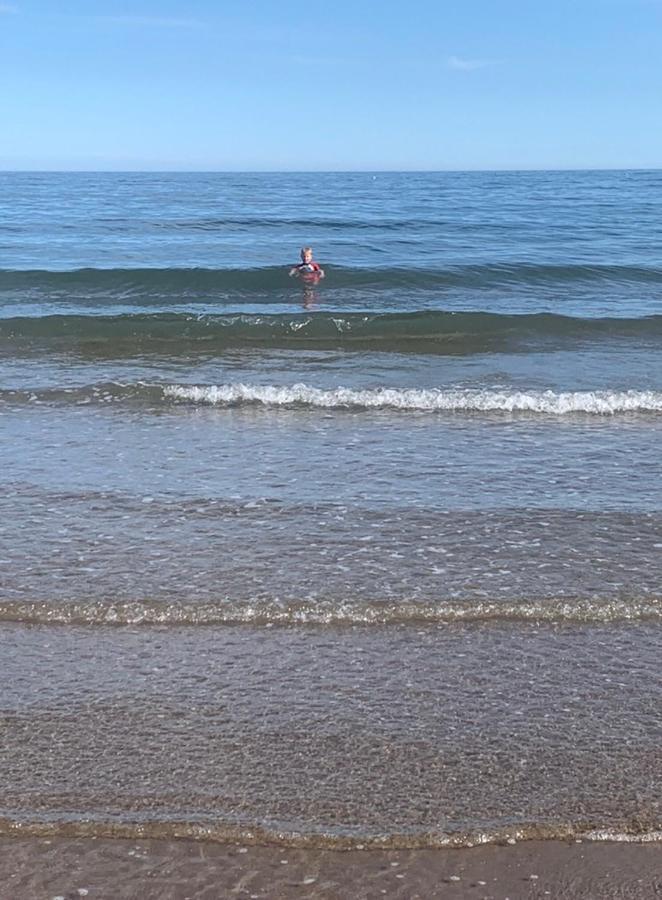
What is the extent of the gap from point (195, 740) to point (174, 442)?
5.26 meters

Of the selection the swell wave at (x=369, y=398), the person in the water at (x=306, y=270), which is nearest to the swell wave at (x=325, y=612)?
the swell wave at (x=369, y=398)

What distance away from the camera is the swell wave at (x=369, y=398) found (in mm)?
10734

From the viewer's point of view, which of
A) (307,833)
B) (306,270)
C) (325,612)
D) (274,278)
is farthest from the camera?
(274,278)

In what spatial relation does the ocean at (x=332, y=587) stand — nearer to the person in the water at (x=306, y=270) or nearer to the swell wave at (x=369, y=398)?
the swell wave at (x=369, y=398)

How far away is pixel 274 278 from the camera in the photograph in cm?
2183

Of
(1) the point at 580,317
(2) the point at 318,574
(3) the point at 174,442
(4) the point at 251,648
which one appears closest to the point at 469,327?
(1) the point at 580,317

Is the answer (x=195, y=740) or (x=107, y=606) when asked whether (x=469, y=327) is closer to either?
(x=107, y=606)

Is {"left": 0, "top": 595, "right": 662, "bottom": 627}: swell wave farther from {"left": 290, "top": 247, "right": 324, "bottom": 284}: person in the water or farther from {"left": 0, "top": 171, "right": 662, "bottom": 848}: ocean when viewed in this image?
{"left": 290, "top": 247, "right": 324, "bottom": 284}: person in the water

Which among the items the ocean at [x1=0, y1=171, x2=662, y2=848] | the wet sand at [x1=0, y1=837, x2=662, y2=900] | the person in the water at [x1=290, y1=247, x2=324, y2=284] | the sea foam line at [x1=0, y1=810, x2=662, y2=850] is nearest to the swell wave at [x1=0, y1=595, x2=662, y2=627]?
the ocean at [x1=0, y1=171, x2=662, y2=848]

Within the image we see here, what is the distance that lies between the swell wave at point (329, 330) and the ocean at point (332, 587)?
15 cm

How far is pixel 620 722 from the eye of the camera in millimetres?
4582

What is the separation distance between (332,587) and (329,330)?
409 inches

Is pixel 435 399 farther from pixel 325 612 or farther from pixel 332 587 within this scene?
pixel 325 612

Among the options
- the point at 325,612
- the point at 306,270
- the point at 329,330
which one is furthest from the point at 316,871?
the point at 306,270
